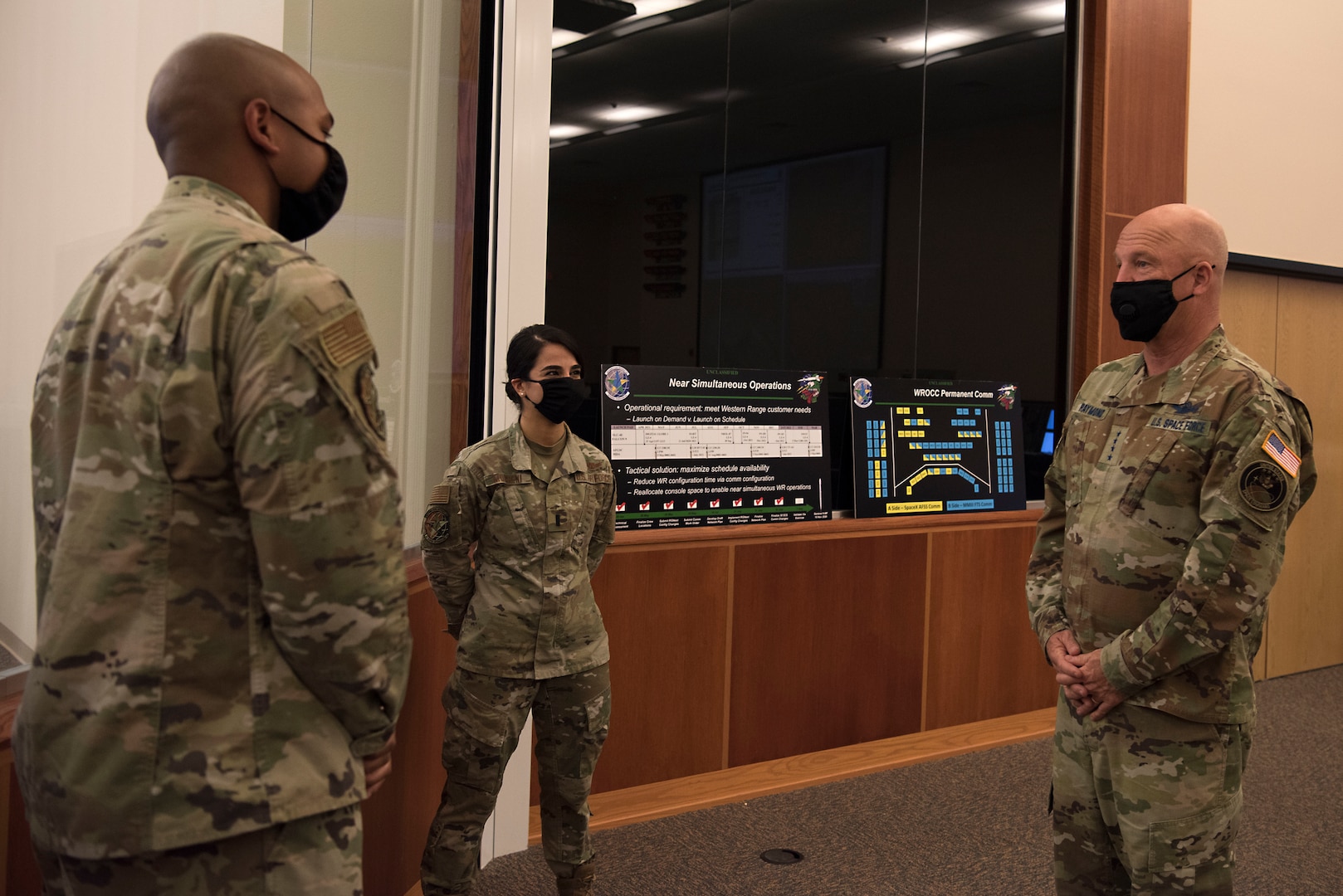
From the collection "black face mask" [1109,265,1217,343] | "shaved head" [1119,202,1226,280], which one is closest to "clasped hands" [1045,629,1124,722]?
"black face mask" [1109,265,1217,343]

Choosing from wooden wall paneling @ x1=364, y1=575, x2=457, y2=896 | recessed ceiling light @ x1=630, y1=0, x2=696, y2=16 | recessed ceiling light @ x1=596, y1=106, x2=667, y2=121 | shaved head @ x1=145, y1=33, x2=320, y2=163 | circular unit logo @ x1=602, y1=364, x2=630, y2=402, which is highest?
recessed ceiling light @ x1=630, y1=0, x2=696, y2=16

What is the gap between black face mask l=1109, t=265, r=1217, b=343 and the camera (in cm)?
205

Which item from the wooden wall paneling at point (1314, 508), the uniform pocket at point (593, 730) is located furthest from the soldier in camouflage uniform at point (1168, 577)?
the wooden wall paneling at point (1314, 508)

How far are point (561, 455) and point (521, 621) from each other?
0.42 m

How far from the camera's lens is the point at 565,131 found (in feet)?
13.4

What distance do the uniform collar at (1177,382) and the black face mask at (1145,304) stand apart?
0.09 metres

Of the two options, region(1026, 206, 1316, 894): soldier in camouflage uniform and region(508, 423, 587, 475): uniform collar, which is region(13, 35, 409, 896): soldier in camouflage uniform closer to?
region(508, 423, 587, 475): uniform collar

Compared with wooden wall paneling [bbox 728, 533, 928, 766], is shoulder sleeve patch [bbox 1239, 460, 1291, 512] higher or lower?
higher

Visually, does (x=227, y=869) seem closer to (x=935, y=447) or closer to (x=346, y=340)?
(x=346, y=340)

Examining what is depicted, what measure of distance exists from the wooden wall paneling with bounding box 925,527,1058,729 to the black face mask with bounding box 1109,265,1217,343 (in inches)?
91.8

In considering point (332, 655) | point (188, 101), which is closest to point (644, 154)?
point (188, 101)

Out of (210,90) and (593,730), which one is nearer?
(210,90)

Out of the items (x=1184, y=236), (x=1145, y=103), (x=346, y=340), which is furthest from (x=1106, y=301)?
(x=346, y=340)

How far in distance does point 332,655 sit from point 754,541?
2.81 metres
